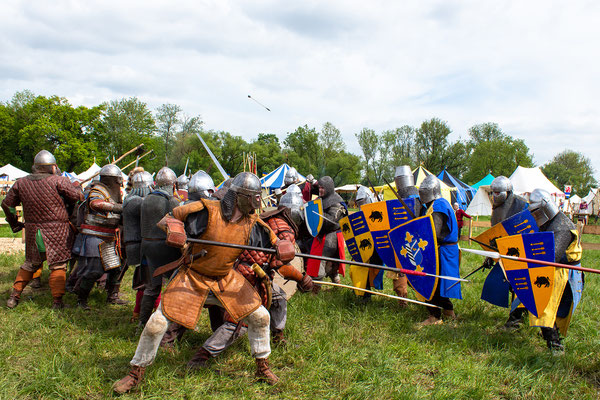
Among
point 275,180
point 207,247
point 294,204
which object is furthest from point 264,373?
point 275,180

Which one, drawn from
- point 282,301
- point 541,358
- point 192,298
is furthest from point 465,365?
point 192,298

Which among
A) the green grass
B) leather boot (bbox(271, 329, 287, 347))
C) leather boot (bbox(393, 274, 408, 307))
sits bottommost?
the green grass

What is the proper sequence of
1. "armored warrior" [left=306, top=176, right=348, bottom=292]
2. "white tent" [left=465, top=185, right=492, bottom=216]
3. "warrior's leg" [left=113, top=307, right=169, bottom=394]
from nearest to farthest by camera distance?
"warrior's leg" [left=113, top=307, right=169, bottom=394] → "armored warrior" [left=306, top=176, right=348, bottom=292] → "white tent" [left=465, top=185, right=492, bottom=216]

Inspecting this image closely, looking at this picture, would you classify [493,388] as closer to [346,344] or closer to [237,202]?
[346,344]

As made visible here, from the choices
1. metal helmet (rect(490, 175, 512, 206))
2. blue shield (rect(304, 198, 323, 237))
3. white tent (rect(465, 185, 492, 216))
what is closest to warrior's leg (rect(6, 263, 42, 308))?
blue shield (rect(304, 198, 323, 237))

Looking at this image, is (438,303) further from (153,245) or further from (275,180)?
(275,180)

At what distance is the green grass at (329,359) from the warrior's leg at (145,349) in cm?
8

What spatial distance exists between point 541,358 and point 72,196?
4660 millimetres

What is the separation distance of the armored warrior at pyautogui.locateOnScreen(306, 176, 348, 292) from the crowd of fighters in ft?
0.04

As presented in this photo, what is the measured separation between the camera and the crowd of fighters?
263cm

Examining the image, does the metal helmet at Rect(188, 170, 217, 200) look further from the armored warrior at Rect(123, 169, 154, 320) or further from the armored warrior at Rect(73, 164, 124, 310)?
the armored warrior at Rect(73, 164, 124, 310)

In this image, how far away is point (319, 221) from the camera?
4602mm

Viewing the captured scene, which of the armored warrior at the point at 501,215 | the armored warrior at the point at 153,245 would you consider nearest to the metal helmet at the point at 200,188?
the armored warrior at the point at 153,245

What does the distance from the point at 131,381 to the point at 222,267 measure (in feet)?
2.84
